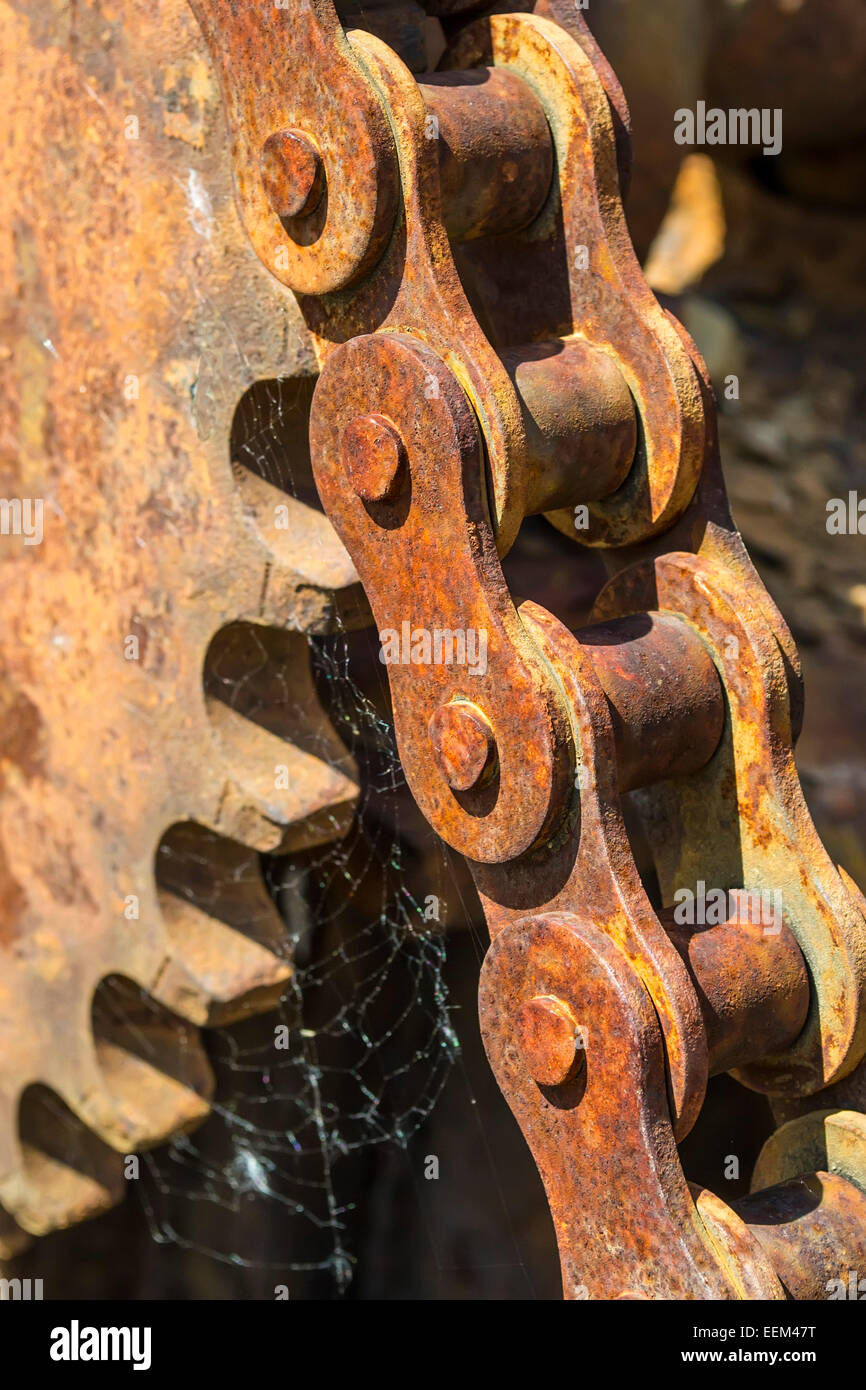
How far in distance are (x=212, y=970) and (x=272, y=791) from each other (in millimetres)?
236

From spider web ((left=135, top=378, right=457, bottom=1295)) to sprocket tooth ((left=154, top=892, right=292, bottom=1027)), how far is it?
11 centimetres

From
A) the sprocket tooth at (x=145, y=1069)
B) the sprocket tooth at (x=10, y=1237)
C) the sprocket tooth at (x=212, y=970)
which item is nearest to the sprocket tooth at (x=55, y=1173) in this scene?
the sprocket tooth at (x=10, y=1237)

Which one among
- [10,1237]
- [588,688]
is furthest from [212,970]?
[588,688]

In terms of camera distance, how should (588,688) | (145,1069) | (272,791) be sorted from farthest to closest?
(145,1069)
(272,791)
(588,688)

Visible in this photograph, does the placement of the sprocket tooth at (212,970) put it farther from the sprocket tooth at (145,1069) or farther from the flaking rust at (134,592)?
the sprocket tooth at (145,1069)

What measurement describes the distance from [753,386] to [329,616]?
3595 millimetres

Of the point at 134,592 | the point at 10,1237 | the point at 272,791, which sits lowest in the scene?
→ the point at 10,1237

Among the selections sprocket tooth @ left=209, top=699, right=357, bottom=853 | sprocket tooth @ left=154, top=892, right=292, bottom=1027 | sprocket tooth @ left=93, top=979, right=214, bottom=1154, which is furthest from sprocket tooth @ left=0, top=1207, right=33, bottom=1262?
sprocket tooth @ left=209, top=699, right=357, bottom=853

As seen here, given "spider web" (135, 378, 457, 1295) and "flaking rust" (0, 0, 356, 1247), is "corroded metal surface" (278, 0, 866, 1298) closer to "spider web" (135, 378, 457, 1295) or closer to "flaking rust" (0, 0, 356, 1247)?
"flaking rust" (0, 0, 356, 1247)

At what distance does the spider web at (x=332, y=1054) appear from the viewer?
174 centimetres

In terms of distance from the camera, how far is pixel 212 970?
156 centimetres

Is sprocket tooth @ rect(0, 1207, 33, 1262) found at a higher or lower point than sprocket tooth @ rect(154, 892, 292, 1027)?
lower

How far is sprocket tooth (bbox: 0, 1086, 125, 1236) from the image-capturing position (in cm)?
182

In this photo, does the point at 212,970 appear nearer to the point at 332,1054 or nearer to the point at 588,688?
the point at 332,1054
